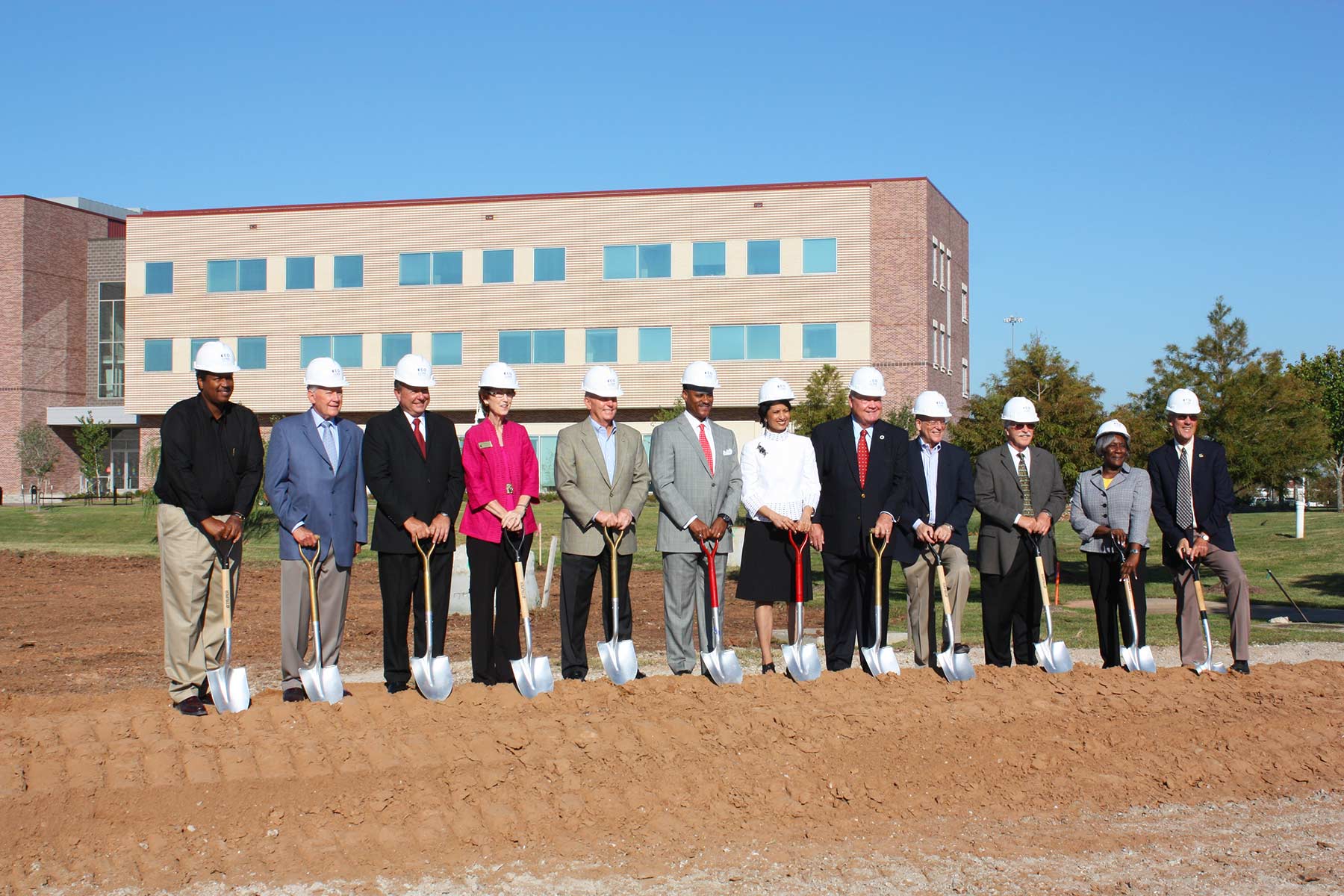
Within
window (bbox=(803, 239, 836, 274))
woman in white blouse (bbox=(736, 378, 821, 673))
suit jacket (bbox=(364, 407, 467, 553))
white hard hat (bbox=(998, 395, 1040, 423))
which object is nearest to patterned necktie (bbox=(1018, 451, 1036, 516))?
white hard hat (bbox=(998, 395, 1040, 423))

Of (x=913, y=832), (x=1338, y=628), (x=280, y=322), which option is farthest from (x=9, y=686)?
(x=280, y=322)

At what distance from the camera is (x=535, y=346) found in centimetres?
4981

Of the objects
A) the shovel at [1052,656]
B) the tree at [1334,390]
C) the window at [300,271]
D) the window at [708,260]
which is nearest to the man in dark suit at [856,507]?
the shovel at [1052,656]

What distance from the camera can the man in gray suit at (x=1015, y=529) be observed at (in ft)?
30.7

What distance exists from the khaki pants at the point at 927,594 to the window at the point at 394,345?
43226mm

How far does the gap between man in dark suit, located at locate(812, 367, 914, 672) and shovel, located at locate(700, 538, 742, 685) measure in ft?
2.70

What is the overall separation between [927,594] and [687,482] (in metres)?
2.09

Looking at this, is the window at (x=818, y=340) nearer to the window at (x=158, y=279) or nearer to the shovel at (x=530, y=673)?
the window at (x=158, y=279)

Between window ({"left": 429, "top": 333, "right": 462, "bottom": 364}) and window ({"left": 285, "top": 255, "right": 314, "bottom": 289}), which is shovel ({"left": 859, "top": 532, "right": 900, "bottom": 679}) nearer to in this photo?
window ({"left": 429, "top": 333, "right": 462, "bottom": 364})

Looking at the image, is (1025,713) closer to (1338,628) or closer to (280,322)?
(1338,628)

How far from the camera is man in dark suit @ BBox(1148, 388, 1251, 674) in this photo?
9383 millimetres

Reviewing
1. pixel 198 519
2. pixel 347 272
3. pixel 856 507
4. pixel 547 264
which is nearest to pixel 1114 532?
pixel 856 507

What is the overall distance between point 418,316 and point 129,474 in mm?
18769

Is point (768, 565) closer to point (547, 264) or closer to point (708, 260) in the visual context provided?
point (708, 260)
